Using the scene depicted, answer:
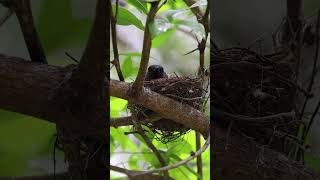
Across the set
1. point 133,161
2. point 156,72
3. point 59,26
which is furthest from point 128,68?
point 133,161

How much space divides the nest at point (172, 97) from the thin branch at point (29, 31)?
215mm

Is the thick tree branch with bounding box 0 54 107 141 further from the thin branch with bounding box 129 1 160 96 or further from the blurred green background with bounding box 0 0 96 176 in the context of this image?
the thin branch with bounding box 129 1 160 96

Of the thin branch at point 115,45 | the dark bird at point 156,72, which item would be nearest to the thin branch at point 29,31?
the thin branch at point 115,45

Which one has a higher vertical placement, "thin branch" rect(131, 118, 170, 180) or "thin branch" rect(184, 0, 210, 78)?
"thin branch" rect(184, 0, 210, 78)

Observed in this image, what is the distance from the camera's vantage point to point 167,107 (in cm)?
77

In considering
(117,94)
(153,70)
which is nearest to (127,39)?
(153,70)

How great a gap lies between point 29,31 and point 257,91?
1.40 ft

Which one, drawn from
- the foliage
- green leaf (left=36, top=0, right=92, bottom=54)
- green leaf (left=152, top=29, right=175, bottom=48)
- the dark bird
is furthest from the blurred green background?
green leaf (left=152, top=29, right=175, bottom=48)

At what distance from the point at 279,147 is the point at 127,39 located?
508mm

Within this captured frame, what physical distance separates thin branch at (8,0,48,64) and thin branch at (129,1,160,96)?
17 centimetres

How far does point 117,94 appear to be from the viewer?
0.76m

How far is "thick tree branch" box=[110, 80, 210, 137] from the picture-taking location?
76 cm

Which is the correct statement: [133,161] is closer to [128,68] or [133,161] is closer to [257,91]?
[128,68]

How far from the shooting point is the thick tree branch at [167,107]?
756 mm
